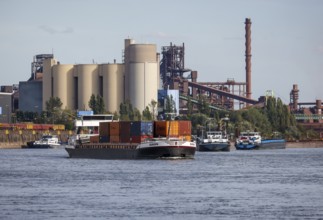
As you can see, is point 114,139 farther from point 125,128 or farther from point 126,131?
point 126,131

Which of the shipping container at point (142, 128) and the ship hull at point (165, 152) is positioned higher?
the shipping container at point (142, 128)

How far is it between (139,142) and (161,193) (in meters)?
62.2

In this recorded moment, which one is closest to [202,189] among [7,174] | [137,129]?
[7,174]

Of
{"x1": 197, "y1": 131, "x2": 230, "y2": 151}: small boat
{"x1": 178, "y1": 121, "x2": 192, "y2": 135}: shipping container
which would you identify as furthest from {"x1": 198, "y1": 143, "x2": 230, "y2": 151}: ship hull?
{"x1": 178, "y1": 121, "x2": 192, "y2": 135}: shipping container

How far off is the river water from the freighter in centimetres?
1918

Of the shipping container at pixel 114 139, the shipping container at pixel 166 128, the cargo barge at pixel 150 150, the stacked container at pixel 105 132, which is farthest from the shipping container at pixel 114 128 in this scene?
the shipping container at pixel 166 128

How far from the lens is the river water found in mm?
64500

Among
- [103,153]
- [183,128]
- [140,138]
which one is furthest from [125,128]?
[183,128]

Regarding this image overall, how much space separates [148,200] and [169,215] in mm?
9009

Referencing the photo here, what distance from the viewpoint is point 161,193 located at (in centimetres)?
7812

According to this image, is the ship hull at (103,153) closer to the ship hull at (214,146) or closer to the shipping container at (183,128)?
the shipping container at (183,128)

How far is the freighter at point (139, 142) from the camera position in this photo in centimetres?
13312

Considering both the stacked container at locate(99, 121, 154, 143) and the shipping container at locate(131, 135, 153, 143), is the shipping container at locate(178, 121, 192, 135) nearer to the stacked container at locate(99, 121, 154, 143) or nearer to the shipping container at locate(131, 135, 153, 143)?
the stacked container at locate(99, 121, 154, 143)

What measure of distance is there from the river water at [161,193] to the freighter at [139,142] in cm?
1918
